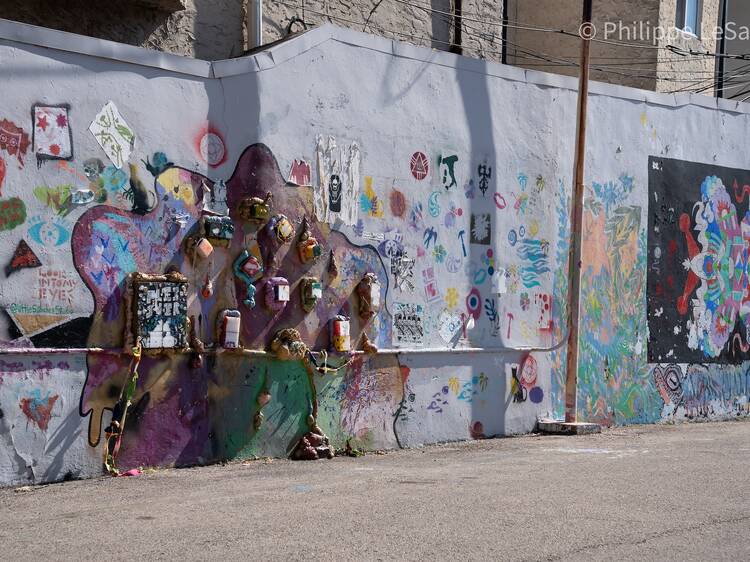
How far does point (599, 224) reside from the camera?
42.7 ft

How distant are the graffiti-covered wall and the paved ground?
70cm

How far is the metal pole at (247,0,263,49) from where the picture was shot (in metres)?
12.2

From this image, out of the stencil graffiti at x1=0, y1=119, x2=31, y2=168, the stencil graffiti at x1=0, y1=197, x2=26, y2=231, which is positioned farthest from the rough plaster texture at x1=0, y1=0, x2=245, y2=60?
the stencil graffiti at x1=0, y1=197, x2=26, y2=231

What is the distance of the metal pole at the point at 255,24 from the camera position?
12.2 metres

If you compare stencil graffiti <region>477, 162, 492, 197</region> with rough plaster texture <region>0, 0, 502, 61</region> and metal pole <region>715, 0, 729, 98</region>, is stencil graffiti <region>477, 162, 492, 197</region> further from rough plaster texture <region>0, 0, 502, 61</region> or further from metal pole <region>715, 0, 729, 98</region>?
metal pole <region>715, 0, 729, 98</region>

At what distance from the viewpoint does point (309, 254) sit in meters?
10.1

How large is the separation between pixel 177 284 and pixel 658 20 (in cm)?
1270

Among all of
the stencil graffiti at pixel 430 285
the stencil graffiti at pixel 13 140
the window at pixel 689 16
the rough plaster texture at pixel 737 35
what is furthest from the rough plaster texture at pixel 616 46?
the stencil graffiti at pixel 13 140

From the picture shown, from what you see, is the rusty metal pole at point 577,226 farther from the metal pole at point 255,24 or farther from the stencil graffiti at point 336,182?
the metal pole at point 255,24

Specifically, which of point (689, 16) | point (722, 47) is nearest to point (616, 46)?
point (689, 16)

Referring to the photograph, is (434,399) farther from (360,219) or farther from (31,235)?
(31,235)

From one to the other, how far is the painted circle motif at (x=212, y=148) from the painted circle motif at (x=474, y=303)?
3471 mm

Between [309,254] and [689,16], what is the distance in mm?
12922

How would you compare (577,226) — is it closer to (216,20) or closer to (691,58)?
(216,20)
